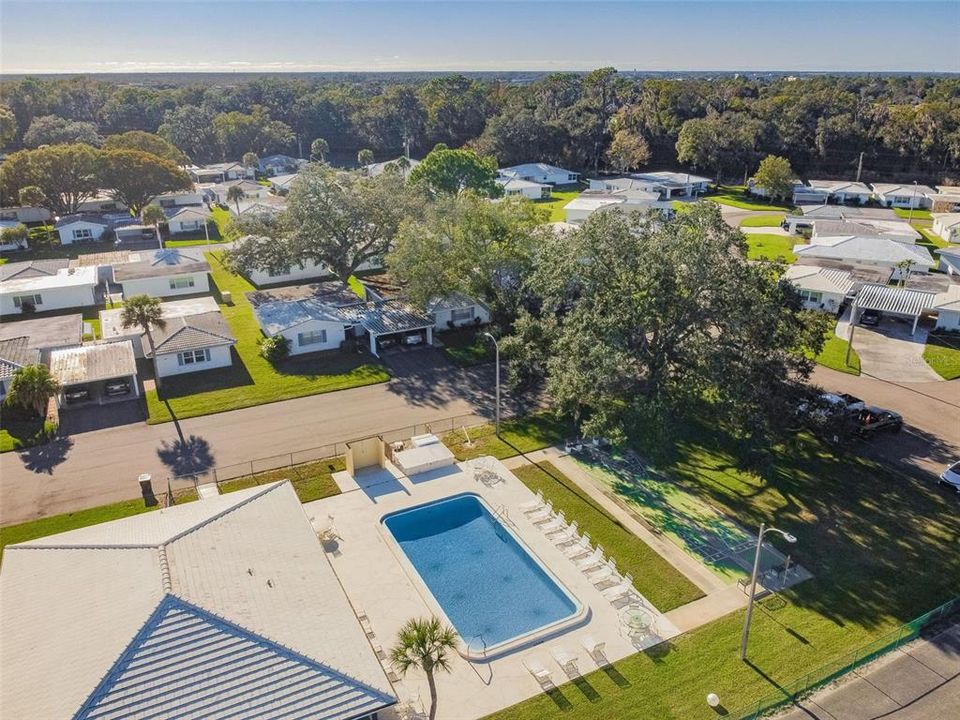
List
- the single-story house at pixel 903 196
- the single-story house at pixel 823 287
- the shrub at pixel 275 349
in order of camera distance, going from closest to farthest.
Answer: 1. the shrub at pixel 275 349
2. the single-story house at pixel 823 287
3. the single-story house at pixel 903 196

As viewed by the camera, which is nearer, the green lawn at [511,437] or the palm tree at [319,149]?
the green lawn at [511,437]

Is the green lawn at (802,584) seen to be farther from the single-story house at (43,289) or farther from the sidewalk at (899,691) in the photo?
the single-story house at (43,289)

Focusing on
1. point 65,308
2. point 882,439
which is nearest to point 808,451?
point 882,439

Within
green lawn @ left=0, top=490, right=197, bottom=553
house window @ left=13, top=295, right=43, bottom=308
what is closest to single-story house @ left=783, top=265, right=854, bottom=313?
green lawn @ left=0, top=490, right=197, bottom=553

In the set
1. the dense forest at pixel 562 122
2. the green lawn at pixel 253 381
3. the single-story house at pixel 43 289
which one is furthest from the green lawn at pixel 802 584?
the dense forest at pixel 562 122

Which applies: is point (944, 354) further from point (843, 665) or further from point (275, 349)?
point (275, 349)

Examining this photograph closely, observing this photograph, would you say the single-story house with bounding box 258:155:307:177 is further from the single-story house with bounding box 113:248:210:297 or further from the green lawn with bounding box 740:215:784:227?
the green lawn with bounding box 740:215:784:227

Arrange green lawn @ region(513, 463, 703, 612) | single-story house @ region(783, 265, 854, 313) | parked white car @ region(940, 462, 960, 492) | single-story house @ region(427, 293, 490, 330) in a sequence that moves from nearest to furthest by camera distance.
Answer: green lawn @ region(513, 463, 703, 612), parked white car @ region(940, 462, 960, 492), single-story house @ region(427, 293, 490, 330), single-story house @ region(783, 265, 854, 313)
